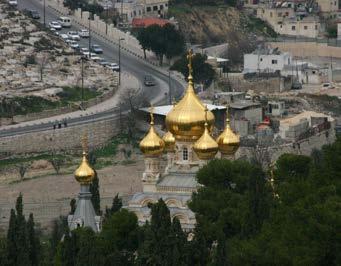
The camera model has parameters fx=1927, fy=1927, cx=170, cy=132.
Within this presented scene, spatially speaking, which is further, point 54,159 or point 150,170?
point 54,159

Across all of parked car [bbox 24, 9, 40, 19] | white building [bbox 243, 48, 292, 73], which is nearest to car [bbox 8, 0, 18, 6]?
parked car [bbox 24, 9, 40, 19]

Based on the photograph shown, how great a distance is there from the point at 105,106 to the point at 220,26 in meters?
33.2

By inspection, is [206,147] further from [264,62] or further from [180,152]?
[264,62]

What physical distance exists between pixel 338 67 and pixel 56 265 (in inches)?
2449

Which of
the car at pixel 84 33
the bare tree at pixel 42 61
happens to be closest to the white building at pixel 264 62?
the car at pixel 84 33

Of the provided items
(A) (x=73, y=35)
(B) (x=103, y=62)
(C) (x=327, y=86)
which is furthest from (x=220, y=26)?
(B) (x=103, y=62)

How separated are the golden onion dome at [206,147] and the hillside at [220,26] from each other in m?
52.2

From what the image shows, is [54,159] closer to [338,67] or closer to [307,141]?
[307,141]

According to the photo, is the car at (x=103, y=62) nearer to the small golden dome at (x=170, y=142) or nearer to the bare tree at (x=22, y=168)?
the bare tree at (x=22, y=168)

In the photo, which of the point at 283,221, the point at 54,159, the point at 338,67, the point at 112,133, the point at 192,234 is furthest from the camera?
the point at 338,67

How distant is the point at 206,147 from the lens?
2285 inches

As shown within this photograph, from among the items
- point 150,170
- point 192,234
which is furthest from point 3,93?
point 192,234

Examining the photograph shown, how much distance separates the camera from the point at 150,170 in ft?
193

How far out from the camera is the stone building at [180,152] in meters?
57.9
